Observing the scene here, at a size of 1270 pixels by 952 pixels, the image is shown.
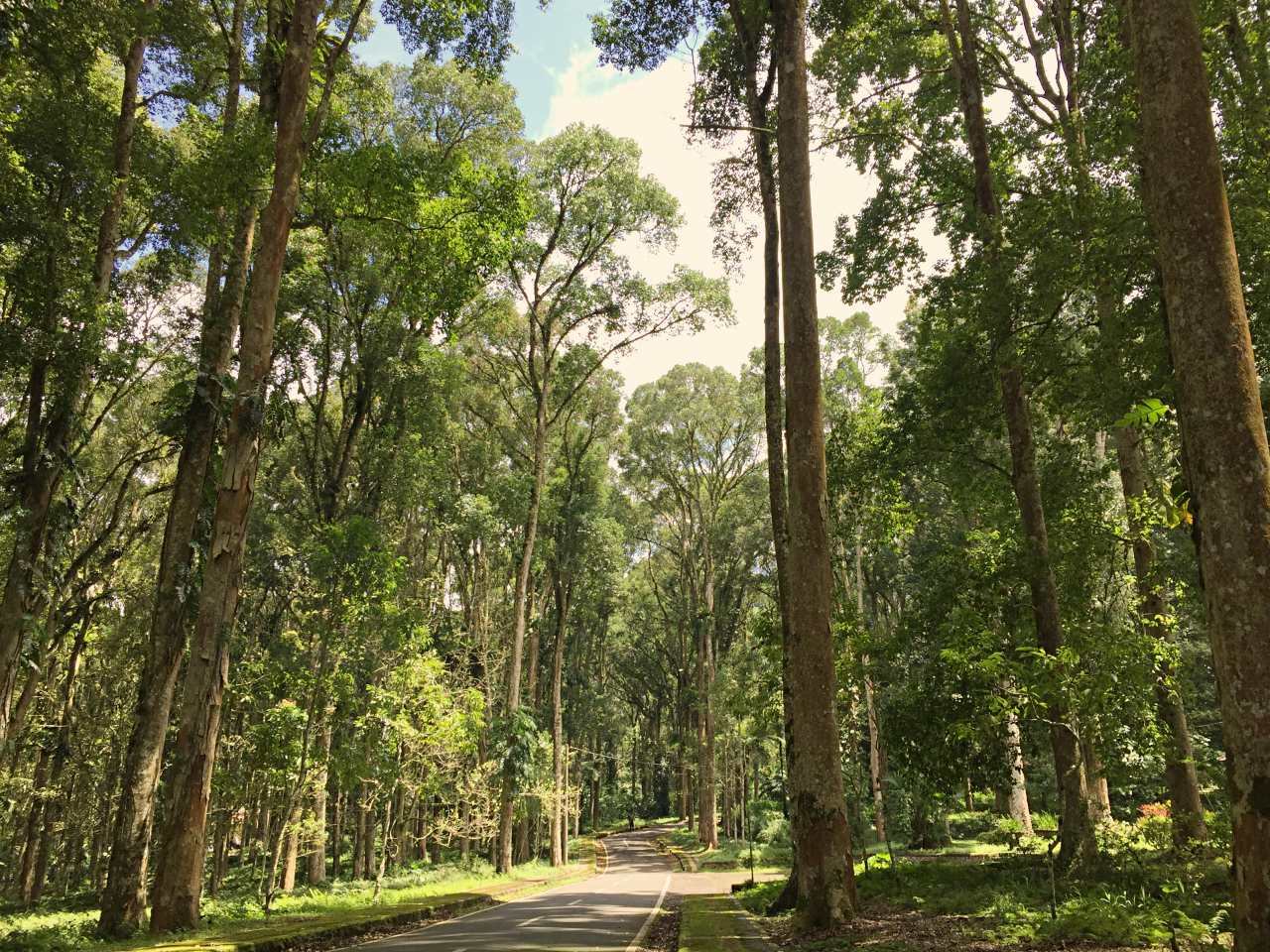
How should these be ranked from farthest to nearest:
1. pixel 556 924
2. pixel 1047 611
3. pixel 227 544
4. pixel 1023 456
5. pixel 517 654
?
pixel 517 654, pixel 1023 456, pixel 556 924, pixel 1047 611, pixel 227 544

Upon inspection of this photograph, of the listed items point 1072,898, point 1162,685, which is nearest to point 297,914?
point 1072,898

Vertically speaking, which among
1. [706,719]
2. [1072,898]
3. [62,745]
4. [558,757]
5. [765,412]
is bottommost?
[558,757]

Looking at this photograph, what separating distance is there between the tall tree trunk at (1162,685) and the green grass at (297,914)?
37.1 feet

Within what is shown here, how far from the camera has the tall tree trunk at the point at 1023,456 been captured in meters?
9.41

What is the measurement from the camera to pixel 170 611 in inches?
458

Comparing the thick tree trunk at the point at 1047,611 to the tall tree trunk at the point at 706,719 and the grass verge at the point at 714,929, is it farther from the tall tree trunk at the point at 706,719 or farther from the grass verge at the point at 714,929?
the tall tree trunk at the point at 706,719

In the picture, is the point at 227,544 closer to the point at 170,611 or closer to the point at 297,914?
the point at 170,611

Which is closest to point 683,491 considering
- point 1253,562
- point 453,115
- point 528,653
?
point 528,653

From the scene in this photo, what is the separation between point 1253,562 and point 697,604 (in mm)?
32422

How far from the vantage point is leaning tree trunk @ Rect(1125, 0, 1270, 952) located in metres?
3.45

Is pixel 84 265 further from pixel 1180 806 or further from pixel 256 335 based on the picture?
pixel 1180 806

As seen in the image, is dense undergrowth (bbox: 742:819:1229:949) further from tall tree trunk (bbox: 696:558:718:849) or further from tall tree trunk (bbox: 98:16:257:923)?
tall tree trunk (bbox: 696:558:718:849)

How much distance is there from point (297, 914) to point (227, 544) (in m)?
8.37

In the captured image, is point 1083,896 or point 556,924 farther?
point 556,924
